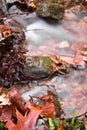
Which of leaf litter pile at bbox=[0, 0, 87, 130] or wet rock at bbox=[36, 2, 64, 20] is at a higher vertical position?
wet rock at bbox=[36, 2, 64, 20]

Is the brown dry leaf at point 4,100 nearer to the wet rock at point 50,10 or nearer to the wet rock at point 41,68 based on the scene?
the wet rock at point 41,68

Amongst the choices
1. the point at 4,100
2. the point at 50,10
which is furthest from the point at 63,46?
the point at 4,100

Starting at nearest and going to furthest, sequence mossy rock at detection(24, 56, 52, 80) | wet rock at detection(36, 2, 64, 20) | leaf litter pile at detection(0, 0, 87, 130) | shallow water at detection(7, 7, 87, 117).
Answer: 1. leaf litter pile at detection(0, 0, 87, 130)
2. shallow water at detection(7, 7, 87, 117)
3. mossy rock at detection(24, 56, 52, 80)
4. wet rock at detection(36, 2, 64, 20)

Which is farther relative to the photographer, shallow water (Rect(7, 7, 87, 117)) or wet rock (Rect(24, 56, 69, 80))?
wet rock (Rect(24, 56, 69, 80))

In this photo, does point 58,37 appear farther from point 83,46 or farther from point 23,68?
point 23,68

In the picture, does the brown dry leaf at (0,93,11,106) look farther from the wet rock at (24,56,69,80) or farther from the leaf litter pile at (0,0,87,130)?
the wet rock at (24,56,69,80)

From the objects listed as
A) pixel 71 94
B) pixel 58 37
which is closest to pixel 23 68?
pixel 71 94

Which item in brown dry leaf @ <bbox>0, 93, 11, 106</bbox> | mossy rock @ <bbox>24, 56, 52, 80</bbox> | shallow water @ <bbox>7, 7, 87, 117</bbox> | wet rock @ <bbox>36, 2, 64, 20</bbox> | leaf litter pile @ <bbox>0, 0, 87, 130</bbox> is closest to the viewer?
leaf litter pile @ <bbox>0, 0, 87, 130</bbox>

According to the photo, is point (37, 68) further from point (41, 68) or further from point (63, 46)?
point (63, 46)

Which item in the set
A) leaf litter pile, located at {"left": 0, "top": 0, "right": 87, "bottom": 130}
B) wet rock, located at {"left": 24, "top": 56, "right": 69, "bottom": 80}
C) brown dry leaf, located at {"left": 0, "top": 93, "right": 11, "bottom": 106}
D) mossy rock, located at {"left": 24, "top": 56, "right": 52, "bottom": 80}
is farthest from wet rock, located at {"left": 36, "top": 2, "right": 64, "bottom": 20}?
brown dry leaf, located at {"left": 0, "top": 93, "right": 11, "bottom": 106}
